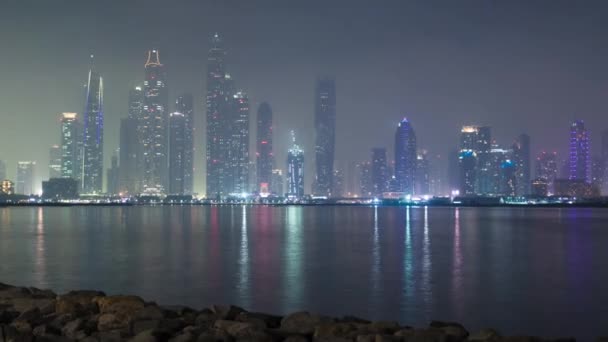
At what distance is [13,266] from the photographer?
33094 millimetres

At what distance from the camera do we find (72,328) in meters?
11.9

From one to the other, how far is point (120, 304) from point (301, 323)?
12.9 ft

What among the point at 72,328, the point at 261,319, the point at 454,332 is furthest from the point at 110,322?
the point at 454,332

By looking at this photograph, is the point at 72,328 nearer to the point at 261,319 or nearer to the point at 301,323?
the point at 261,319

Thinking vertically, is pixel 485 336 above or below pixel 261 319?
below

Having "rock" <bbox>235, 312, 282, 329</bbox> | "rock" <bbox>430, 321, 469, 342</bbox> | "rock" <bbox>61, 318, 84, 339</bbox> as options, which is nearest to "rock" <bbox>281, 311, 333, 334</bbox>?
"rock" <bbox>235, 312, 282, 329</bbox>

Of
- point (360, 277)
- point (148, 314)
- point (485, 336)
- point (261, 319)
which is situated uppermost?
point (148, 314)

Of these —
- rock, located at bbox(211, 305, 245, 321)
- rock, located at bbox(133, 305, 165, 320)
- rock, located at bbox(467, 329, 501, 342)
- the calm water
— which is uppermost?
rock, located at bbox(133, 305, 165, 320)

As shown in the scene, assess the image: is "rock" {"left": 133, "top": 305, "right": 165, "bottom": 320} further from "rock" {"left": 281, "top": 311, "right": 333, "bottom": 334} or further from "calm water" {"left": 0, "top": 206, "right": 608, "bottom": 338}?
"calm water" {"left": 0, "top": 206, "right": 608, "bottom": 338}

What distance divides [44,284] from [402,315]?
50.3ft

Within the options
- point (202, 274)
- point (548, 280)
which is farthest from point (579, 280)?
point (202, 274)

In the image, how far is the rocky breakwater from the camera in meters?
10.7

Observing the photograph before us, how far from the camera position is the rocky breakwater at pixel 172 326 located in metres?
10.7

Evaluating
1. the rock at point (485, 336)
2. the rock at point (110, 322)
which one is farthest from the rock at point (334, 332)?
the rock at point (110, 322)
